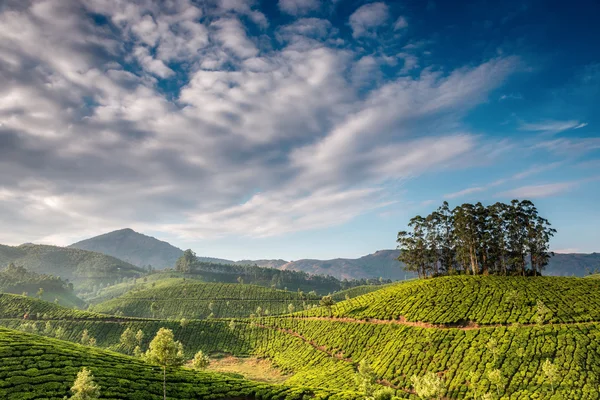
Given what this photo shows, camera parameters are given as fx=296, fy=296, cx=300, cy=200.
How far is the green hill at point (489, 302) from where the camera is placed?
74.1 m

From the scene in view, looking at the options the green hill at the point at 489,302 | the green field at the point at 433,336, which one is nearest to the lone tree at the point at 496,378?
the green field at the point at 433,336

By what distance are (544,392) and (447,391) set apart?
16088 mm

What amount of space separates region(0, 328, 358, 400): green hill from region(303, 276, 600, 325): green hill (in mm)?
46038

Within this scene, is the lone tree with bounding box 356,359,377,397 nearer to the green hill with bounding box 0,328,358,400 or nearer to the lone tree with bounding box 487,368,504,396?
the green hill with bounding box 0,328,358,400

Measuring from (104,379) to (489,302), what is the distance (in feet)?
298

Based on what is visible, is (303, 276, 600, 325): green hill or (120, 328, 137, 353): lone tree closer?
(303, 276, 600, 325): green hill

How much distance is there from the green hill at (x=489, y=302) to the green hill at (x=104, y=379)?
46038mm

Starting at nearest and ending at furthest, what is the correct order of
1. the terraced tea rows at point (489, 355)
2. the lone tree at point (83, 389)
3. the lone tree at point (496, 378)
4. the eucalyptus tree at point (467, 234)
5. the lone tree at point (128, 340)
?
the lone tree at point (83, 389) → the lone tree at point (496, 378) → the terraced tea rows at point (489, 355) → the lone tree at point (128, 340) → the eucalyptus tree at point (467, 234)

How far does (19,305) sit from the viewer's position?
13900 cm

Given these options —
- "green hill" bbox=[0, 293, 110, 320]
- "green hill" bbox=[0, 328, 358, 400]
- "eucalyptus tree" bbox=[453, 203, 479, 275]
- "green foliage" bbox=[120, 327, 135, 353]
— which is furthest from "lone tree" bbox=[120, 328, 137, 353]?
"eucalyptus tree" bbox=[453, 203, 479, 275]

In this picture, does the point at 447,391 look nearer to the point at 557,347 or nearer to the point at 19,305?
the point at 557,347

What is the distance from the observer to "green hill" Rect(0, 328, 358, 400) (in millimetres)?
39969

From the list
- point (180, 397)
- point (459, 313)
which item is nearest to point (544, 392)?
point (459, 313)

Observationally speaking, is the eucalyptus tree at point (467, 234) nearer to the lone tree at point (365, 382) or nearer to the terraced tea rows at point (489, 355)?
the terraced tea rows at point (489, 355)
